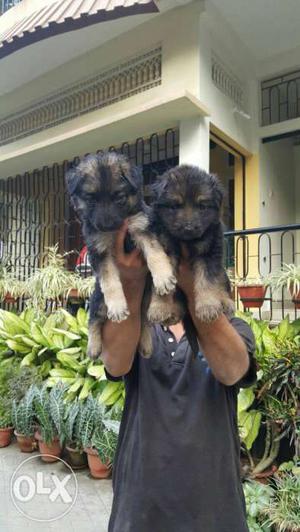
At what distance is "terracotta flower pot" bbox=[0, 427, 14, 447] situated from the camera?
4.89 meters

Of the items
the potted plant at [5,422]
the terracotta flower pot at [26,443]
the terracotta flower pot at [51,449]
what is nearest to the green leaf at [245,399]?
the terracotta flower pot at [51,449]

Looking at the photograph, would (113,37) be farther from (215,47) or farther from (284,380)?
(284,380)

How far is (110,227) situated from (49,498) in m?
3.15

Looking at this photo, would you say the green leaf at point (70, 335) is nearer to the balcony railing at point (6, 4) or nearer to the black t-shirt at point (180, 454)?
the black t-shirt at point (180, 454)

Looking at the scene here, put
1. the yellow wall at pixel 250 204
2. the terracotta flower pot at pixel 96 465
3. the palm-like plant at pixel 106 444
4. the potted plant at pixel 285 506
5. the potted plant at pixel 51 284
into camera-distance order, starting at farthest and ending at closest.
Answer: the yellow wall at pixel 250 204, the potted plant at pixel 51 284, the terracotta flower pot at pixel 96 465, the palm-like plant at pixel 106 444, the potted plant at pixel 285 506

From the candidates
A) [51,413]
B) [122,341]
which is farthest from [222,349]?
[51,413]

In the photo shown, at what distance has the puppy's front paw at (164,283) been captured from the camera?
1588mm

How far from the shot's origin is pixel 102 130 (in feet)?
18.8

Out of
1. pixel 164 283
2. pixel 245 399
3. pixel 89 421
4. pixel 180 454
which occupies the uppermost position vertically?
pixel 164 283

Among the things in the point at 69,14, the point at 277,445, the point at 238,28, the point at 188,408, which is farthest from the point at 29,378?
the point at 238,28

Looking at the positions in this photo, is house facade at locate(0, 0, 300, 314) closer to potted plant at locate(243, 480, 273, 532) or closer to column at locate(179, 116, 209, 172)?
column at locate(179, 116, 209, 172)

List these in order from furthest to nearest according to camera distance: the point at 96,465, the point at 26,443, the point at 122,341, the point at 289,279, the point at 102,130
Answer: the point at 102,130
the point at 26,443
the point at 289,279
the point at 96,465
the point at 122,341

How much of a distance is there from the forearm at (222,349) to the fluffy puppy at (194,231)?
2.4 inches

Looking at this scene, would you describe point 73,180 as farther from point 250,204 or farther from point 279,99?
point 279,99
